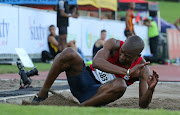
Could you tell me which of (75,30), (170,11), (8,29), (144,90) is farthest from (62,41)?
(170,11)

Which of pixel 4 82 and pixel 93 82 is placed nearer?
pixel 93 82

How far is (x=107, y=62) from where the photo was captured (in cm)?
494

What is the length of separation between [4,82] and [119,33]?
41.9 ft

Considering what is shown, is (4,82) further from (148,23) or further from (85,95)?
(148,23)

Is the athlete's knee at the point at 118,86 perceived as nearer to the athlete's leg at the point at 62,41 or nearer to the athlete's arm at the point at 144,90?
the athlete's arm at the point at 144,90

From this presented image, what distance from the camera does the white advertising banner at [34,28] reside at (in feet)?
47.2

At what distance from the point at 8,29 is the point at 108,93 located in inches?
361

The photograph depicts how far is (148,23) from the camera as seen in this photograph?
920 inches

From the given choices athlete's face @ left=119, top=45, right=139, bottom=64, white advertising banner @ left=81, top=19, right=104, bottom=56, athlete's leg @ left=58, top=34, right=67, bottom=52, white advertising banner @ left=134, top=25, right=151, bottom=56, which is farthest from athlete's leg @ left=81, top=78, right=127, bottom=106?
white advertising banner @ left=134, top=25, right=151, bottom=56

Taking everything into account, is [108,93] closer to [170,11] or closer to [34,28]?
[34,28]

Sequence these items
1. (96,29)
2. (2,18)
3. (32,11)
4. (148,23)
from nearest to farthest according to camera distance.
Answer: (2,18) → (32,11) → (96,29) → (148,23)

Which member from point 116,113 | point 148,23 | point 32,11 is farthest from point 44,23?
point 116,113

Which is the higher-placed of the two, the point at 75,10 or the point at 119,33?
the point at 75,10

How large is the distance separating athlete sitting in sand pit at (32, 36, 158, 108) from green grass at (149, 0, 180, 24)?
47.5m
